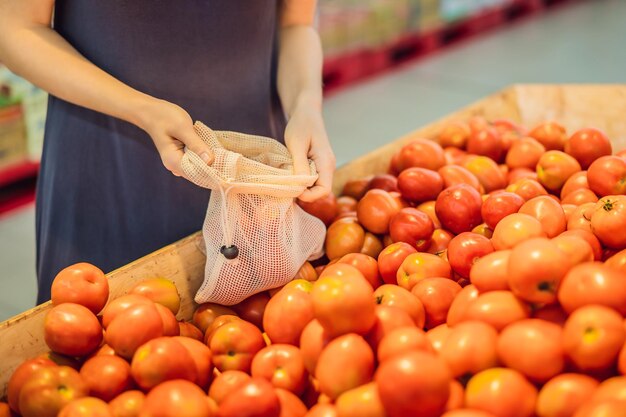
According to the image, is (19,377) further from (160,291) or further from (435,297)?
(435,297)

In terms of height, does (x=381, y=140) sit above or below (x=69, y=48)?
below

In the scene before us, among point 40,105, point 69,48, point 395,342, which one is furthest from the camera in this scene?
point 40,105

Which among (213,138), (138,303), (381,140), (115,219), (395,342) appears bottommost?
(381,140)

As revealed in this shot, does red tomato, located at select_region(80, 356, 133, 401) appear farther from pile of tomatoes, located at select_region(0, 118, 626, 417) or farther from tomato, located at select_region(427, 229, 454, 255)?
tomato, located at select_region(427, 229, 454, 255)

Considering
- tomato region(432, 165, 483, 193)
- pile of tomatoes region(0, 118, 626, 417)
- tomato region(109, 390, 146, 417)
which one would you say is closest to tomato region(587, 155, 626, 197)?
pile of tomatoes region(0, 118, 626, 417)

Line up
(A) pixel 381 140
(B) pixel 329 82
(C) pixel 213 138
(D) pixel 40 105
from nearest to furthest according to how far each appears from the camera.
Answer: (C) pixel 213 138 < (D) pixel 40 105 < (A) pixel 381 140 < (B) pixel 329 82

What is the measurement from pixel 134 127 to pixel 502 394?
3.88 feet

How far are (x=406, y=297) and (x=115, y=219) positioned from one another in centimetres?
92

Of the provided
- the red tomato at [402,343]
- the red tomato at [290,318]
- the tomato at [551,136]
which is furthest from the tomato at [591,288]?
the tomato at [551,136]

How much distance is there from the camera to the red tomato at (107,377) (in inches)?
50.4

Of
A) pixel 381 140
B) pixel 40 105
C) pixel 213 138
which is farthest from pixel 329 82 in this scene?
pixel 213 138

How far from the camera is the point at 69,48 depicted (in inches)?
67.2

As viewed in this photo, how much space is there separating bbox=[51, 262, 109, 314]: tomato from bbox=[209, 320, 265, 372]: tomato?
0.25 m

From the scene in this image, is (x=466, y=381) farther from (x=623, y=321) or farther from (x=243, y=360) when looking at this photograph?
(x=243, y=360)
